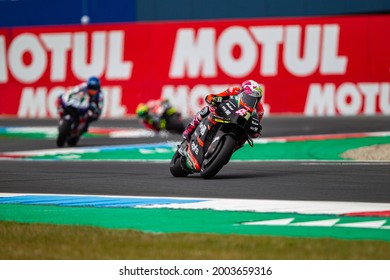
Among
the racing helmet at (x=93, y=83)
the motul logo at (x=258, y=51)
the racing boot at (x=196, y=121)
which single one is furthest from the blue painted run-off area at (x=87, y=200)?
the motul logo at (x=258, y=51)

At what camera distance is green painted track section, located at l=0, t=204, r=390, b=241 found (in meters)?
10.4

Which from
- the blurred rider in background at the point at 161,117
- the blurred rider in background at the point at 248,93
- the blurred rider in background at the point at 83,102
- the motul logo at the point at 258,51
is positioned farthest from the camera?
the motul logo at the point at 258,51

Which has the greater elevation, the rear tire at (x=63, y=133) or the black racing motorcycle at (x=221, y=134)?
the black racing motorcycle at (x=221, y=134)

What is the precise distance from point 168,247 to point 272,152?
12364 mm

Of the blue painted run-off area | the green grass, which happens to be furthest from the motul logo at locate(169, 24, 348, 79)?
the green grass

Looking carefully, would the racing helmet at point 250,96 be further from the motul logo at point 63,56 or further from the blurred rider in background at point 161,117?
the motul logo at point 63,56

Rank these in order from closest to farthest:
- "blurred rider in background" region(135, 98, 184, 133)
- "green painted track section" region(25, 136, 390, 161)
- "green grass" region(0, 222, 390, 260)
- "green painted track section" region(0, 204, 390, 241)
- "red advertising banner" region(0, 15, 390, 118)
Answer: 1. "green grass" region(0, 222, 390, 260)
2. "green painted track section" region(0, 204, 390, 241)
3. "green painted track section" region(25, 136, 390, 161)
4. "blurred rider in background" region(135, 98, 184, 133)
5. "red advertising banner" region(0, 15, 390, 118)

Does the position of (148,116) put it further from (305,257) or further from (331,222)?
(305,257)

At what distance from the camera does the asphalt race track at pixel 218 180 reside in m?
13.5

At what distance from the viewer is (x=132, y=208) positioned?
40.6ft

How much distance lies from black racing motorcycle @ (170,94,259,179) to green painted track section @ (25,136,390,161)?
5.22 meters

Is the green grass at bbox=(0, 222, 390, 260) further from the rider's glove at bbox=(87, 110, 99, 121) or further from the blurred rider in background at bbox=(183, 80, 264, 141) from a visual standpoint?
the rider's glove at bbox=(87, 110, 99, 121)

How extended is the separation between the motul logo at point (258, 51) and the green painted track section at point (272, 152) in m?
6.89

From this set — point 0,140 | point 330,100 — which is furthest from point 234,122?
point 330,100
